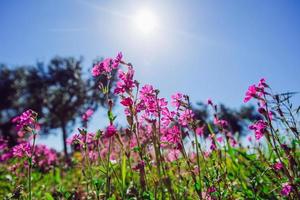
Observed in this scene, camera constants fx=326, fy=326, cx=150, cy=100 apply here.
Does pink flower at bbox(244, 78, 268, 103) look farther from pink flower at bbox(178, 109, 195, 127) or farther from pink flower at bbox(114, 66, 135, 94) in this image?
pink flower at bbox(114, 66, 135, 94)

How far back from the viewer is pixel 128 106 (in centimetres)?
221

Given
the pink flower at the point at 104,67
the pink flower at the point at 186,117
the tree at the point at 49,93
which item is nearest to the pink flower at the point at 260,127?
the pink flower at the point at 186,117

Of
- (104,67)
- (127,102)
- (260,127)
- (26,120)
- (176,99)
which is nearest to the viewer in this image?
(127,102)

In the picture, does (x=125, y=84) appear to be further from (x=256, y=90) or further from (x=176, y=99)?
(x=256, y=90)

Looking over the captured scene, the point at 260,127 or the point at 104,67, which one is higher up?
the point at 104,67

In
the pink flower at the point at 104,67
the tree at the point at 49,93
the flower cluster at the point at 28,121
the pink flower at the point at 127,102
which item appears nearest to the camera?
the pink flower at the point at 127,102

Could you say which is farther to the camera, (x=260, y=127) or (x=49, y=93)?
(x=49, y=93)

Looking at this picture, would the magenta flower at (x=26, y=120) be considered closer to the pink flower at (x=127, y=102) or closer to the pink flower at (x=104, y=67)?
the pink flower at (x=104, y=67)

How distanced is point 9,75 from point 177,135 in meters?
50.4

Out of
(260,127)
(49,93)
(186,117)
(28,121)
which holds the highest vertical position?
(49,93)

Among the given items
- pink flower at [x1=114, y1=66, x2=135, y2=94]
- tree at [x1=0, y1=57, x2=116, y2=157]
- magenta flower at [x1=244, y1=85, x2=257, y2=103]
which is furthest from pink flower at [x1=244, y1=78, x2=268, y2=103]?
tree at [x1=0, y1=57, x2=116, y2=157]

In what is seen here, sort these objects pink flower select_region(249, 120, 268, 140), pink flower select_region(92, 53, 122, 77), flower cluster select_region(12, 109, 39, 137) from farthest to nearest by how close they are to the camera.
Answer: flower cluster select_region(12, 109, 39, 137) < pink flower select_region(92, 53, 122, 77) < pink flower select_region(249, 120, 268, 140)

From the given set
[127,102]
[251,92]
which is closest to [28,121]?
[127,102]

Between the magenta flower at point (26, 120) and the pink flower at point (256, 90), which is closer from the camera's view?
the pink flower at point (256, 90)
